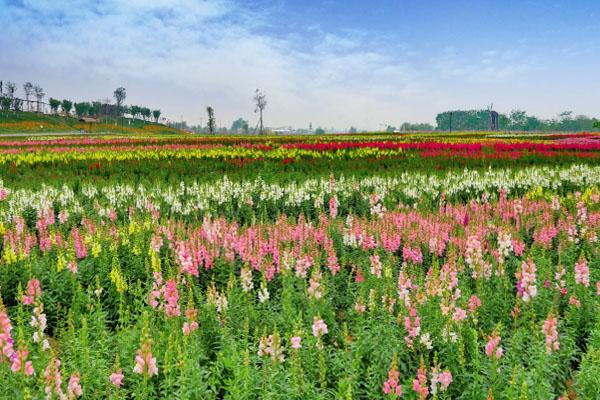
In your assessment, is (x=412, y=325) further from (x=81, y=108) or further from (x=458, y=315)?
(x=81, y=108)

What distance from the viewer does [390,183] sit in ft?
40.4

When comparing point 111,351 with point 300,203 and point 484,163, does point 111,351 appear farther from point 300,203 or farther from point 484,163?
point 484,163

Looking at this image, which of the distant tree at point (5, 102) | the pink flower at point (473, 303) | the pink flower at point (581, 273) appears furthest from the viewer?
the distant tree at point (5, 102)

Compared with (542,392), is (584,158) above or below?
above

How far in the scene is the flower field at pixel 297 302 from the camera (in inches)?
132

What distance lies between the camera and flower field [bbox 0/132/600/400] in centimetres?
337

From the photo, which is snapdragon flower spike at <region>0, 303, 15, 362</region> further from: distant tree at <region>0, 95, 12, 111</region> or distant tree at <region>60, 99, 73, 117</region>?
distant tree at <region>60, 99, 73, 117</region>

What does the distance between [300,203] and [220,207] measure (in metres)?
2.04

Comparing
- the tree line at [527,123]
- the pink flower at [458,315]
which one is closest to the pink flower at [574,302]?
the pink flower at [458,315]

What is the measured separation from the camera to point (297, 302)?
16.9 feet

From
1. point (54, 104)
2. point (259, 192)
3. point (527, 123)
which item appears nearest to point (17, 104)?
point (54, 104)

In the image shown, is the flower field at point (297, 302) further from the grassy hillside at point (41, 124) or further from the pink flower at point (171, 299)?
the grassy hillside at point (41, 124)

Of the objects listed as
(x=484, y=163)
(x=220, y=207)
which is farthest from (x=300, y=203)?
(x=484, y=163)

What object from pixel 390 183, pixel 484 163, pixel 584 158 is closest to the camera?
pixel 390 183
